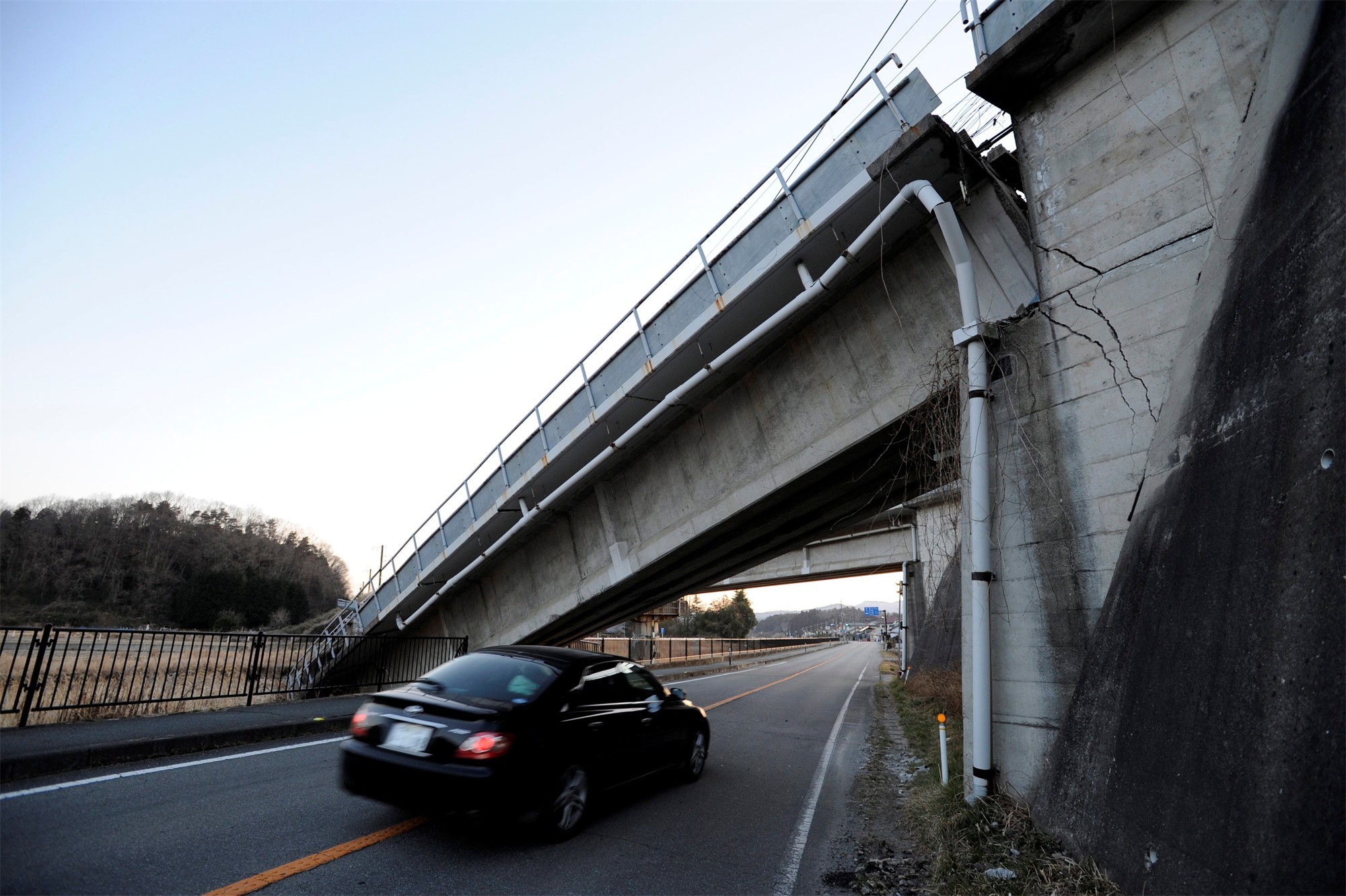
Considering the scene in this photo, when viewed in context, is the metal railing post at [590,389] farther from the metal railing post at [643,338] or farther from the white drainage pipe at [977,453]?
the white drainage pipe at [977,453]

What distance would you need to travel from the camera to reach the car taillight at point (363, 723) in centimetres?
483

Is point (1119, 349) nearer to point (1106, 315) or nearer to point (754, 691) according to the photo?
point (1106, 315)

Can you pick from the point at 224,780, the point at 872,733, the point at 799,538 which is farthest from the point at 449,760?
the point at 799,538

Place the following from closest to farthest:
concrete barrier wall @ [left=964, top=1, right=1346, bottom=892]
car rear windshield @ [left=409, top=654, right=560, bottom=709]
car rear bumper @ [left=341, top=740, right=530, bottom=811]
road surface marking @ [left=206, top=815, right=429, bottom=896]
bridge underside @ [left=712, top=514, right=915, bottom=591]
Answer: concrete barrier wall @ [left=964, top=1, right=1346, bottom=892] < road surface marking @ [left=206, top=815, right=429, bottom=896] < car rear bumper @ [left=341, top=740, right=530, bottom=811] < car rear windshield @ [left=409, top=654, right=560, bottom=709] < bridge underside @ [left=712, top=514, right=915, bottom=591]

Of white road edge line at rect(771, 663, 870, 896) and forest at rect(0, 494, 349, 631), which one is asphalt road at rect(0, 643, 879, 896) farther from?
forest at rect(0, 494, 349, 631)

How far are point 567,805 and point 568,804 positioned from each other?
2 cm

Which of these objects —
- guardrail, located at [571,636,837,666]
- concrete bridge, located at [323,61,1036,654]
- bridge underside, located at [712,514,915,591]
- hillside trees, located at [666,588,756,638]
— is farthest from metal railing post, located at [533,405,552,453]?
hillside trees, located at [666,588,756,638]

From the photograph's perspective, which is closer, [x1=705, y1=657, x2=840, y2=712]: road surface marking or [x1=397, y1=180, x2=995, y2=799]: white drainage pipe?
[x1=397, y1=180, x2=995, y2=799]: white drainage pipe

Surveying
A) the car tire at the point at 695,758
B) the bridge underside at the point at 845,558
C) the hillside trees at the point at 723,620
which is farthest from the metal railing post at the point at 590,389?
the hillside trees at the point at 723,620

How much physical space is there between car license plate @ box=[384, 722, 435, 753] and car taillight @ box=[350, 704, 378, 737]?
0.20m

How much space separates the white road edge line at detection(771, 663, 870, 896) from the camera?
4.44 metres

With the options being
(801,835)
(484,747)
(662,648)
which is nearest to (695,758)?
(801,835)

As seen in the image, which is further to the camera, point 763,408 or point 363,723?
point 763,408

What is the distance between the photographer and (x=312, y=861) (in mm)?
4086
